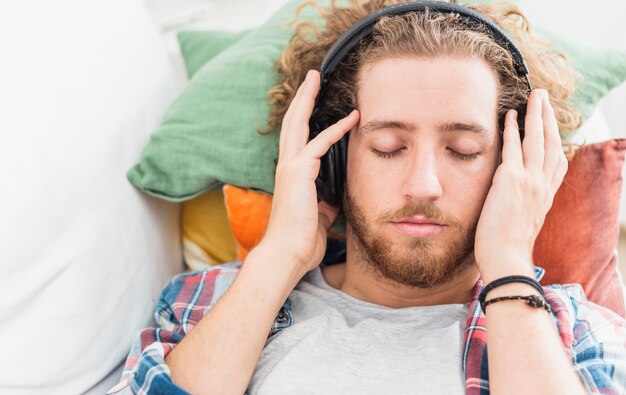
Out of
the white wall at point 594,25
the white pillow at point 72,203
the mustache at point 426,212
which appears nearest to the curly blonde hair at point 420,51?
the mustache at point 426,212

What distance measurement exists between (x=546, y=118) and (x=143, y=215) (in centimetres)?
86

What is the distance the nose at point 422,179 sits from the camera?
104cm

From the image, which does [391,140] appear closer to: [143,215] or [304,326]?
[304,326]

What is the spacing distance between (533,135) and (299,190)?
45 cm

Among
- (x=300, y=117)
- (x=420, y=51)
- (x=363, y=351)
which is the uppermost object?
(x=420, y=51)

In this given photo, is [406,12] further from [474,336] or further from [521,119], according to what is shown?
[474,336]

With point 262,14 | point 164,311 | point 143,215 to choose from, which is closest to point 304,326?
point 164,311

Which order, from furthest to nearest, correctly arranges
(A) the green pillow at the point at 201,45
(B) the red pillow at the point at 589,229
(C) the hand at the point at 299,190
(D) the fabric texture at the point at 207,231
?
1. (A) the green pillow at the point at 201,45
2. (D) the fabric texture at the point at 207,231
3. (B) the red pillow at the point at 589,229
4. (C) the hand at the point at 299,190

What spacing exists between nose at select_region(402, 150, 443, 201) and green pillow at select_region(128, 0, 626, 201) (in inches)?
15.4

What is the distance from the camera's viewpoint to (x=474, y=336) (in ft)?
3.51

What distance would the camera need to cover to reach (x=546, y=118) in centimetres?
118

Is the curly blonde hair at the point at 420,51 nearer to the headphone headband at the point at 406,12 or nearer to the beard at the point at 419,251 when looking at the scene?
the headphone headband at the point at 406,12

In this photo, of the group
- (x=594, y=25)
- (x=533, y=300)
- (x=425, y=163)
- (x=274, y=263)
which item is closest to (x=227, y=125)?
(x=274, y=263)

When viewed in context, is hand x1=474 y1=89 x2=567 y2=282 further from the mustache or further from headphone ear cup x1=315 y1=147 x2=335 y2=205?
headphone ear cup x1=315 y1=147 x2=335 y2=205
